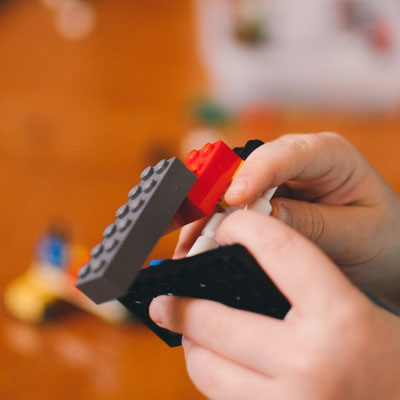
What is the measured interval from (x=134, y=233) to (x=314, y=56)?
98 cm

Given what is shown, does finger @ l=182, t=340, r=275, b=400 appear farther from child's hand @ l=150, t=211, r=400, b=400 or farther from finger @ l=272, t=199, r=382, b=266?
finger @ l=272, t=199, r=382, b=266

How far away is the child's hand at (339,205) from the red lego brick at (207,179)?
0.02m

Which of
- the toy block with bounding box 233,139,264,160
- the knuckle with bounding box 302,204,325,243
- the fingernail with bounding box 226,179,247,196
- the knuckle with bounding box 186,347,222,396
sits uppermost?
the toy block with bounding box 233,139,264,160

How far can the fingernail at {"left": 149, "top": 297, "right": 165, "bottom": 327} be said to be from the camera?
1.12 feet

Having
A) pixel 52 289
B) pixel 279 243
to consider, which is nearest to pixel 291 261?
pixel 279 243

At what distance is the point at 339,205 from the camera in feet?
1.60

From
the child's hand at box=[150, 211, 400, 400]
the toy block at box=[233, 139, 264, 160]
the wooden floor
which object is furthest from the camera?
the wooden floor

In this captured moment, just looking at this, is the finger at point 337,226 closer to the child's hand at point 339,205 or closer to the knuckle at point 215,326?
the child's hand at point 339,205

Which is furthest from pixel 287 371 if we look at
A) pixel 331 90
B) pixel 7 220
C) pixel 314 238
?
pixel 331 90

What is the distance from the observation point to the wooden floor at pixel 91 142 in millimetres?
627

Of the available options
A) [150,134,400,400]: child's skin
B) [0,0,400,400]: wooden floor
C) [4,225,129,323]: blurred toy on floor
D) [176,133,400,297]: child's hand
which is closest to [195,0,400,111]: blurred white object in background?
[0,0,400,400]: wooden floor

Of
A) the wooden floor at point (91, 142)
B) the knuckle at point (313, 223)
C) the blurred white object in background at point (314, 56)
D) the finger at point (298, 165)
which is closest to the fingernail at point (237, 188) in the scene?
the finger at point (298, 165)

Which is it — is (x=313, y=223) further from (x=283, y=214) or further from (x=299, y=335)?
(x=299, y=335)

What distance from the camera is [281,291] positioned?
0.30m
